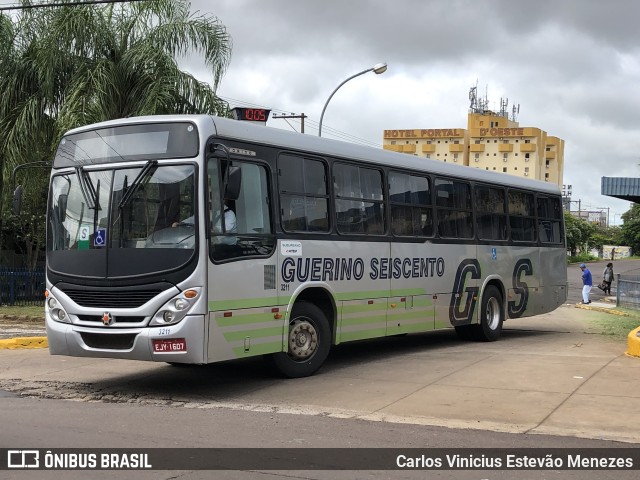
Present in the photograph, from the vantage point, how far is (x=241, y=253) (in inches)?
372

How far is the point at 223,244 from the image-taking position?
918 cm

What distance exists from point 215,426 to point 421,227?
→ 635 centimetres

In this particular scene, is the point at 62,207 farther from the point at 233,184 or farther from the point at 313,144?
the point at 313,144

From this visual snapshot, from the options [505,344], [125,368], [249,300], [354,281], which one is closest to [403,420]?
[249,300]

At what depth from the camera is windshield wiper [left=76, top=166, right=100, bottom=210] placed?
9.46m

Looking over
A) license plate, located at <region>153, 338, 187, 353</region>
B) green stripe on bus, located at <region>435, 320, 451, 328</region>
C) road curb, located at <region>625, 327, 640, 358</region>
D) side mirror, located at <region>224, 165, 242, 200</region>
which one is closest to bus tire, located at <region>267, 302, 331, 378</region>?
license plate, located at <region>153, 338, 187, 353</region>

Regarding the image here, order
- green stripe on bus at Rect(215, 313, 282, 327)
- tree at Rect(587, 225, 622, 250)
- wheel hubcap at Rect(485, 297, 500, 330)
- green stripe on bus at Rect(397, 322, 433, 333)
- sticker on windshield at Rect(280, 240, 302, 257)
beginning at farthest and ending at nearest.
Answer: tree at Rect(587, 225, 622, 250) < wheel hubcap at Rect(485, 297, 500, 330) < green stripe on bus at Rect(397, 322, 433, 333) < sticker on windshield at Rect(280, 240, 302, 257) < green stripe on bus at Rect(215, 313, 282, 327)

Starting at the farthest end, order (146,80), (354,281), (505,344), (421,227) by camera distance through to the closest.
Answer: (146,80) → (505,344) → (421,227) → (354,281)

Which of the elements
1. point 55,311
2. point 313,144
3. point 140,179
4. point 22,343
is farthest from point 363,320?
point 22,343

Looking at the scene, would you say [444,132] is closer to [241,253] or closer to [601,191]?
[601,191]

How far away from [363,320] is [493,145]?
5239 inches

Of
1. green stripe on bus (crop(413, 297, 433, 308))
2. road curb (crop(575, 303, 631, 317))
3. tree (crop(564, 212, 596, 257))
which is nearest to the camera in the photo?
green stripe on bus (crop(413, 297, 433, 308))

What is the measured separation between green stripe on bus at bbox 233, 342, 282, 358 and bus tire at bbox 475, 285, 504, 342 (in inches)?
238

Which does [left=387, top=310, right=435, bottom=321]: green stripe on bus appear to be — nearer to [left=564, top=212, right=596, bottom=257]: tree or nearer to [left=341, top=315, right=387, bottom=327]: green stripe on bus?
[left=341, top=315, right=387, bottom=327]: green stripe on bus
